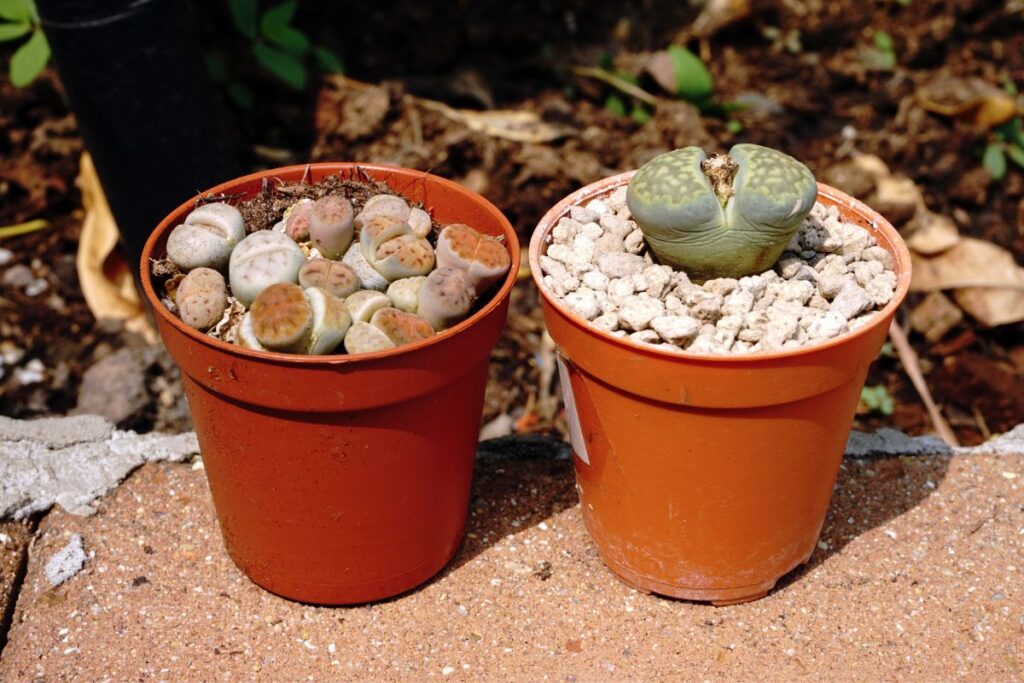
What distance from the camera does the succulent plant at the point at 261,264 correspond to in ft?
5.62

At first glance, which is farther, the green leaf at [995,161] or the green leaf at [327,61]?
the green leaf at [995,161]

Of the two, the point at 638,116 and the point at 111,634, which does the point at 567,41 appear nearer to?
the point at 638,116

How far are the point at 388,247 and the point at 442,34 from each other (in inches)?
68.6

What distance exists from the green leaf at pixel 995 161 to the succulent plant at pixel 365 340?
93.4 inches

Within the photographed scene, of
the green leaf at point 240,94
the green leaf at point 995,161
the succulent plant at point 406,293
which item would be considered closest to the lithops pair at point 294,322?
the succulent plant at point 406,293

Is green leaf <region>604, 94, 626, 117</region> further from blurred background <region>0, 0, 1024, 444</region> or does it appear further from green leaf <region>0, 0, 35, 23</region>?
green leaf <region>0, 0, 35, 23</region>

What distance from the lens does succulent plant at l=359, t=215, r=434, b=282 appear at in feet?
5.82

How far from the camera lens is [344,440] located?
169cm

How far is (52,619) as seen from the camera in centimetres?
191

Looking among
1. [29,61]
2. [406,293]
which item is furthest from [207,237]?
[29,61]

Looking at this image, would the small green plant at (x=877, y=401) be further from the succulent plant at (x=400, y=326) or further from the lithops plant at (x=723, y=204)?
the succulent plant at (x=400, y=326)

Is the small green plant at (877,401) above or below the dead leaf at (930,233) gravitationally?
below

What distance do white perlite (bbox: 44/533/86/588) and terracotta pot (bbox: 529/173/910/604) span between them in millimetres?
948

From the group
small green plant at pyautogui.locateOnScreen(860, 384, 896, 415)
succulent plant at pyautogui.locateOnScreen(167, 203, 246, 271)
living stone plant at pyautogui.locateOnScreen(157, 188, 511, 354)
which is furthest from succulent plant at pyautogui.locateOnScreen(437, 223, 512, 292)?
small green plant at pyautogui.locateOnScreen(860, 384, 896, 415)
